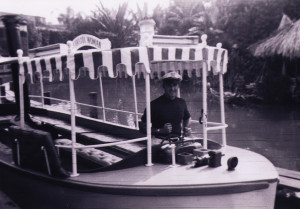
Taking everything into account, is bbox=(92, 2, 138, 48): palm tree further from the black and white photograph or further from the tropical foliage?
the black and white photograph

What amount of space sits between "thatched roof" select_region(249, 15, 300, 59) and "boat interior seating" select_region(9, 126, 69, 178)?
13.6 m

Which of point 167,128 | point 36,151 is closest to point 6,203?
point 36,151

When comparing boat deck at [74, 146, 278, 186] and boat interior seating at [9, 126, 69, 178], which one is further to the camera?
boat interior seating at [9, 126, 69, 178]

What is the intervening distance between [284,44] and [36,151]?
1425 cm

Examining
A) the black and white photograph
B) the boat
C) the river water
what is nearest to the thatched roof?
the river water

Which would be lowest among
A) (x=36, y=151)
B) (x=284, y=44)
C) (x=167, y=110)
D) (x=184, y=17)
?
(x=36, y=151)

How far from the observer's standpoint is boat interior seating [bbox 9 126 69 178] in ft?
13.6

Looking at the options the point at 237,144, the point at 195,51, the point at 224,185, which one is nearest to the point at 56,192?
the point at 224,185

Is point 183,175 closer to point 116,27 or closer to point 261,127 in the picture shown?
point 261,127

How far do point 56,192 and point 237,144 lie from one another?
8.30 metres

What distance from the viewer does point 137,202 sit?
3783 millimetres

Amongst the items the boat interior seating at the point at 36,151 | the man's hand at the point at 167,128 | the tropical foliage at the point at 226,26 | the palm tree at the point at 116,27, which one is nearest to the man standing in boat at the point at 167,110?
the man's hand at the point at 167,128

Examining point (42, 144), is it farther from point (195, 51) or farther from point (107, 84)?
point (107, 84)

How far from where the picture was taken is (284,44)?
15688mm
